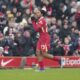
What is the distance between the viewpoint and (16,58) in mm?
16406

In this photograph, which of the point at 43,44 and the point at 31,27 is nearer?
the point at 43,44

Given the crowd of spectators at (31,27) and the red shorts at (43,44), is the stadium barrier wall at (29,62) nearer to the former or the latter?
the crowd of spectators at (31,27)

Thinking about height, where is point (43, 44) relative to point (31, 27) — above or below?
below

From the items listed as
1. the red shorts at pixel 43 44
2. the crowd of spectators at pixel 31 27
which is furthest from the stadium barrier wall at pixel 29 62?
the red shorts at pixel 43 44

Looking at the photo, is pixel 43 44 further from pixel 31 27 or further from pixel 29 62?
pixel 31 27

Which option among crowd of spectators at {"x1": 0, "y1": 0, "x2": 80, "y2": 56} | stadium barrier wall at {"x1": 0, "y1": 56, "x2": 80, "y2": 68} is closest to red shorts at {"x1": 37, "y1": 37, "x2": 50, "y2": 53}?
stadium barrier wall at {"x1": 0, "y1": 56, "x2": 80, "y2": 68}

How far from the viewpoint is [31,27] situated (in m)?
17.9

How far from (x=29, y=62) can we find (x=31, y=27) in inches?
79.4

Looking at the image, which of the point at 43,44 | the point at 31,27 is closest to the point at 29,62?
the point at 31,27

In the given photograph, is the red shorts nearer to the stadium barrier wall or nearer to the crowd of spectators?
the stadium barrier wall

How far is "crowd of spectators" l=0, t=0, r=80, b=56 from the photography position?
56.3 feet

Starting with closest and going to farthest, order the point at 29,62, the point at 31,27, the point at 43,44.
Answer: the point at 43,44 < the point at 29,62 < the point at 31,27

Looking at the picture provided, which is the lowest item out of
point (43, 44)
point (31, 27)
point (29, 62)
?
point (29, 62)

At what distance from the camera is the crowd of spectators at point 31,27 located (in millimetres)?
17156
